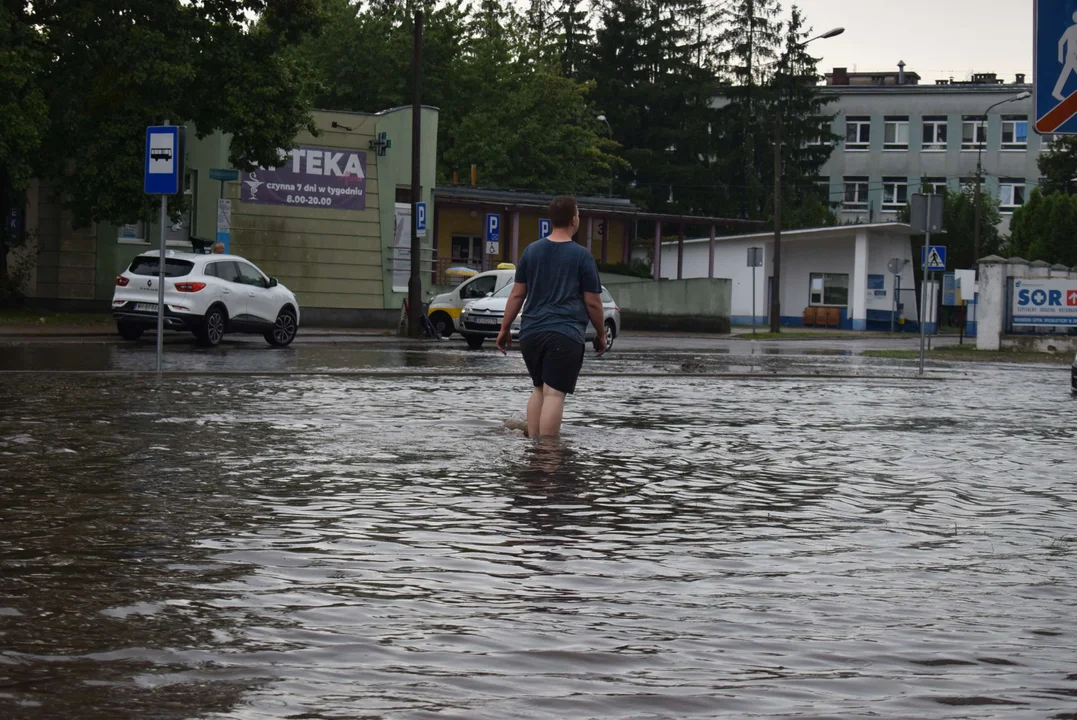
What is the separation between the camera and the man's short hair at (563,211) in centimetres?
1139

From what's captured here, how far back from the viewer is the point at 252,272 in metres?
29.6

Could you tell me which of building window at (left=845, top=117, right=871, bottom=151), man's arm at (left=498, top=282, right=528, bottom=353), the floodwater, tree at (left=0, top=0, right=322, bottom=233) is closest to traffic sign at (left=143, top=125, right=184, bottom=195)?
the floodwater

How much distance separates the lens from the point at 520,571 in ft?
21.5

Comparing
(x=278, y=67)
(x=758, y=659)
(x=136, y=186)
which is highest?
(x=278, y=67)

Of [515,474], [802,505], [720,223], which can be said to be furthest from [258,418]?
[720,223]

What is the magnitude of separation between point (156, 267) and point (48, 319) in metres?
7.96

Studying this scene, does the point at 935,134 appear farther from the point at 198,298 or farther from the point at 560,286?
the point at 560,286

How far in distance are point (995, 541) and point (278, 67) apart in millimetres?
30547

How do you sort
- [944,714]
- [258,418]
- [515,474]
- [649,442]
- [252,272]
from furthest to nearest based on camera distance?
[252,272]
[258,418]
[649,442]
[515,474]
[944,714]

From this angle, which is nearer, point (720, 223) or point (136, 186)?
point (136, 186)

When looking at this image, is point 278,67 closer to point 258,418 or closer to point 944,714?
point 258,418

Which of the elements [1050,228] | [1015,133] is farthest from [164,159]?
[1015,133]

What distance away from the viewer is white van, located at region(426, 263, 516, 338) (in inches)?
1368

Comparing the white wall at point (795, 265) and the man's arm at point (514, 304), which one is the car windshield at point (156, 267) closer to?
the man's arm at point (514, 304)
